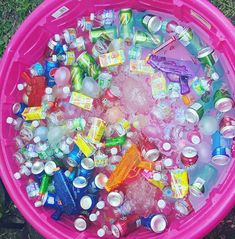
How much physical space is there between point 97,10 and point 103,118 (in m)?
0.43

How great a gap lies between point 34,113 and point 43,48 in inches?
11.5

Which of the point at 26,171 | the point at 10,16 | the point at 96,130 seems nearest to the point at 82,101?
the point at 96,130

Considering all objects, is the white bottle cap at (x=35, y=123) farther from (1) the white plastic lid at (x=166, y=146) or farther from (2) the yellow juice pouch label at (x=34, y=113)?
(1) the white plastic lid at (x=166, y=146)

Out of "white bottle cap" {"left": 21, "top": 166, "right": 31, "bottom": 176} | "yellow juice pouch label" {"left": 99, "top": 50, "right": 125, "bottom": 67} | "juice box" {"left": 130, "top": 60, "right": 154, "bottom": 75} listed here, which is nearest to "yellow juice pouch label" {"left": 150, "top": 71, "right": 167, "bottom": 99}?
"juice box" {"left": 130, "top": 60, "right": 154, "bottom": 75}

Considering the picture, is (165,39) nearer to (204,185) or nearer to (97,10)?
(97,10)

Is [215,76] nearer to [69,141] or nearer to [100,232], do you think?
[69,141]

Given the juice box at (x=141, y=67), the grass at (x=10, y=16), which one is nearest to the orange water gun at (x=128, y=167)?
the juice box at (x=141, y=67)

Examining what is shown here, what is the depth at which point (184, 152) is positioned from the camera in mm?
1677

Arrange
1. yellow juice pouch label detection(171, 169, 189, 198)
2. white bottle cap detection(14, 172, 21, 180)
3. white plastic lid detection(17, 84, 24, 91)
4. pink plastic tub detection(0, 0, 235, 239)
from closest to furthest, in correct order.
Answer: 1. pink plastic tub detection(0, 0, 235, 239)
2. yellow juice pouch label detection(171, 169, 189, 198)
3. white bottle cap detection(14, 172, 21, 180)
4. white plastic lid detection(17, 84, 24, 91)

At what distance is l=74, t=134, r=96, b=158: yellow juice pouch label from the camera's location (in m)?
1.78

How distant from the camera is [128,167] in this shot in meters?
1.76

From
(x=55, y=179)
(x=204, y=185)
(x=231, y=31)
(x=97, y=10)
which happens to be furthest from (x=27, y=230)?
(x=231, y=31)

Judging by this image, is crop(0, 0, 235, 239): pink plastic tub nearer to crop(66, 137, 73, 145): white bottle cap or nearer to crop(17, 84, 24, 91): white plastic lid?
crop(17, 84, 24, 91): white plastic lid

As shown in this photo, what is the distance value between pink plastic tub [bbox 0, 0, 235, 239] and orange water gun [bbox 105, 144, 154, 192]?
0.66 ft
